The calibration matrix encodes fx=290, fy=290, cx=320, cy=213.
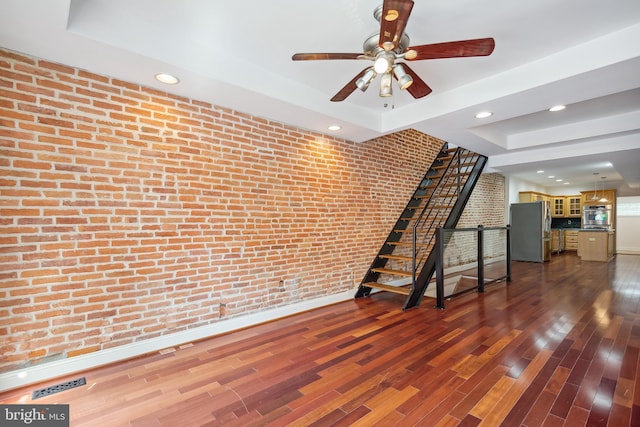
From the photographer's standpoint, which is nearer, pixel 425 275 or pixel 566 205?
pixel 425 275

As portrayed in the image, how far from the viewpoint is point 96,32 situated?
206 centimetres

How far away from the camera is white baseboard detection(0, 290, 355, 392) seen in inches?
85.9

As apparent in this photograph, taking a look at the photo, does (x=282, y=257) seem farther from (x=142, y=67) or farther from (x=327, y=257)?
(x=142, y=67)

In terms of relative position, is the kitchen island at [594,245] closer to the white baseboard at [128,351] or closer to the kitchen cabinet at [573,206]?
the kitchen cabinet at [573,206]

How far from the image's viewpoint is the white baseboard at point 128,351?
7.16 feet

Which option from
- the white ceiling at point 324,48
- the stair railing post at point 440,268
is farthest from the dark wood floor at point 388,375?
the white ceiling at point 324,48

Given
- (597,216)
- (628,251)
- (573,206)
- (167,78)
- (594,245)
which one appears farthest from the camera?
(573,206)

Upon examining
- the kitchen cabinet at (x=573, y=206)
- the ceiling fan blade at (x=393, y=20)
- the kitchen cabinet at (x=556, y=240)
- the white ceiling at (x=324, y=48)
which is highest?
the white ceiling at (x=324, y=48)

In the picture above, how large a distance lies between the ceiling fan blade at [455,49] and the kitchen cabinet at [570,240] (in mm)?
12572

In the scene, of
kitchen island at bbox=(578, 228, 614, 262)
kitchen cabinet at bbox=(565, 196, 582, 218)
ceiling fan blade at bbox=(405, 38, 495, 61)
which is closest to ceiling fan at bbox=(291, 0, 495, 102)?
ceiling fan blade at bbox=(405, 38, 495, 61)

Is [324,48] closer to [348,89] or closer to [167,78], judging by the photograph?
[348,89]

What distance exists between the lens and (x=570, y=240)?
1119 cm

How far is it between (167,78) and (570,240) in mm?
14160

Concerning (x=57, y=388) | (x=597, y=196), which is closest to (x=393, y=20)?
(x=57, y=388)
